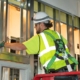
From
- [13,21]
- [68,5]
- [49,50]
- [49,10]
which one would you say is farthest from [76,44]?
[49,50]

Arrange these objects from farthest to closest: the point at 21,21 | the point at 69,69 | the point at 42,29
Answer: the point at 21,21 < the point at 42,29 < the point at 69,69

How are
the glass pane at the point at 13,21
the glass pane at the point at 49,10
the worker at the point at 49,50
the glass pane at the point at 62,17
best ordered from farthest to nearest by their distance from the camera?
the glass pane at the point at 62,17 < the glass pane at the point at 49,10 < the glass pane at the point at 13,21 < the worker at the point at 49,50

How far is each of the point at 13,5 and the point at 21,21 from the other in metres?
0.27

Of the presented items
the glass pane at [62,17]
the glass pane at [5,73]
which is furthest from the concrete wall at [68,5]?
the glass pane at [5,73]

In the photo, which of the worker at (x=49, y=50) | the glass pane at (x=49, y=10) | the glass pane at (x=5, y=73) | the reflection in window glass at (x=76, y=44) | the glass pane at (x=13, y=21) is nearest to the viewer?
the worker at (x=49, y=50)

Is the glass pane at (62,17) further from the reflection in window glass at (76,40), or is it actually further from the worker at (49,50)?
the worker at (49,50)

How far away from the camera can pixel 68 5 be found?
12.8ft

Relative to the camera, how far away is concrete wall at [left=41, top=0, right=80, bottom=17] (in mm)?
3586

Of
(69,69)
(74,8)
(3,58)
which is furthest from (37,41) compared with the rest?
(74,8)

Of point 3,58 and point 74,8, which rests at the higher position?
point 74,8

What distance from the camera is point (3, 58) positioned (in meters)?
2.59

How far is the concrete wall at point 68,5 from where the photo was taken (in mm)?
3586

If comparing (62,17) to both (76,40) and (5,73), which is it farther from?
(5,73)

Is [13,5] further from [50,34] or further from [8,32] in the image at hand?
[50,34]
